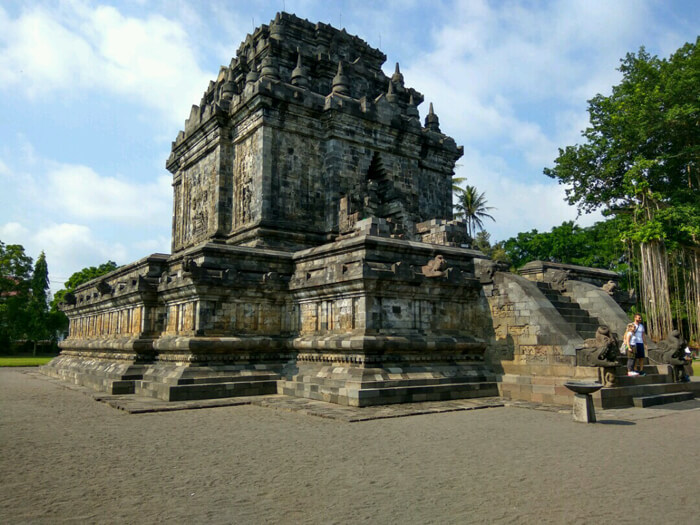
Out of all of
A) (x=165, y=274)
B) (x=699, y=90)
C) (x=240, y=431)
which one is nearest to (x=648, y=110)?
(x=699, y=90)

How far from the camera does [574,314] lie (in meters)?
14.7

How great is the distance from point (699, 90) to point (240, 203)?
24.0 meters

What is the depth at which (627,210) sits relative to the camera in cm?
3238

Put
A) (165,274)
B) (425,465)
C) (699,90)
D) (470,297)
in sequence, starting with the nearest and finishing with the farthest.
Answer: (425,465) → (470,297) → (165,274) → (699,90)

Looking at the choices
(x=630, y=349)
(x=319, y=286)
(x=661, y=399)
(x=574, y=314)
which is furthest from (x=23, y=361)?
(x=661, y=399)

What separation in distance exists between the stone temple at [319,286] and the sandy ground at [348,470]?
8.66 feet

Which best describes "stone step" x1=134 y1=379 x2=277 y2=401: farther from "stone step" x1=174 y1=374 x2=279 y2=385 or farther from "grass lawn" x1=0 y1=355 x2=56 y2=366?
"grass lawn" x1=0 y1=355 x2=56 y2=366

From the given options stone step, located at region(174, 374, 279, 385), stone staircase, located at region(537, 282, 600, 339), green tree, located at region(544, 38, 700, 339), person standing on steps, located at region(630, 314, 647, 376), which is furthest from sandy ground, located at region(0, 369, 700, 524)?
green tree, located at region(544, 38, 700, 339)

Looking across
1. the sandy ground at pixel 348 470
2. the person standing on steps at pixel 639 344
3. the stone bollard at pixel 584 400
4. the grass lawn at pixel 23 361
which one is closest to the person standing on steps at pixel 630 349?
the person standing on steps at pixel 639 344

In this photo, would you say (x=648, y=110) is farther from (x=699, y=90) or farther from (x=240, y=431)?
(x=240, y=431)

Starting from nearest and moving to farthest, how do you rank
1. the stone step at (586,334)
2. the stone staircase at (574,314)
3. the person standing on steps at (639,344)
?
the person standing on steps at (639,344) < the stone step at (586,334) < the stone staircase at (574,314)

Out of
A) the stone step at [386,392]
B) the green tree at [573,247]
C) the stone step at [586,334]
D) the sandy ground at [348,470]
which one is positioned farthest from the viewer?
the green tree at [573,247]

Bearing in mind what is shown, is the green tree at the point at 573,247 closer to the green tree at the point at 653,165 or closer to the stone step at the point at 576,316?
the green tree at the point at 653,165

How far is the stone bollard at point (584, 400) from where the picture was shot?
9.46 m
